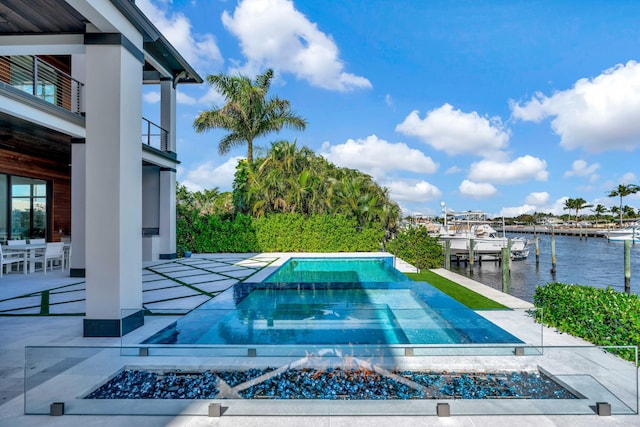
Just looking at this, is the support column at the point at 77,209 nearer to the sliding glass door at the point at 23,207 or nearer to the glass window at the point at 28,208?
the sliding glass door at the point at 23,207

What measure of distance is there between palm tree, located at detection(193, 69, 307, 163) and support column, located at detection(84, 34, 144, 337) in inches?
567

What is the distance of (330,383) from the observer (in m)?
3.22

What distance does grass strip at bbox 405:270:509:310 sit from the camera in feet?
21.9

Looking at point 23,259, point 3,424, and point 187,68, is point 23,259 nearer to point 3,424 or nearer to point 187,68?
point 187,68

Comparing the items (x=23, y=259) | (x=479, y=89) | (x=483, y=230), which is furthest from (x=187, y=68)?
(x=483, y=230)

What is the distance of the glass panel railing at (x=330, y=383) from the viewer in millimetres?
2811

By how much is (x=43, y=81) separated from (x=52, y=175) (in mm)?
5066

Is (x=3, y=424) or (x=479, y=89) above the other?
(x=479, y=89)

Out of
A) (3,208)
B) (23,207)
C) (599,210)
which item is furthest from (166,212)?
(599,210)

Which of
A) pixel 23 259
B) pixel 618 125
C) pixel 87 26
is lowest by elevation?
pixel 23 259

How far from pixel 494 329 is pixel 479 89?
73.3ft

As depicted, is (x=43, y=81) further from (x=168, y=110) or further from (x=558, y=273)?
(x=558, y=273)

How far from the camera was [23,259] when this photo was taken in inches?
409

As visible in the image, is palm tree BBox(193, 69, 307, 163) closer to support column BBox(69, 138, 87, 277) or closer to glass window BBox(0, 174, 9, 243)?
glass window BBox(0, 174, 9, 243)
